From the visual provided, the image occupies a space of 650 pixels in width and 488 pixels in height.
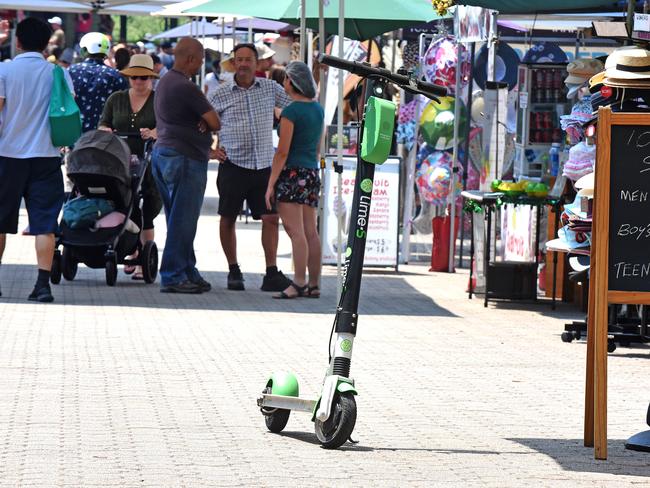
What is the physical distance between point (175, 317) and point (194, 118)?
86.5 inches

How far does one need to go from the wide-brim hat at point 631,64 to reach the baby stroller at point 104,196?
5831mm

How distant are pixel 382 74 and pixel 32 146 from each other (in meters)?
5.63

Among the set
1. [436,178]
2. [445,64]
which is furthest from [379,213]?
[445,64]

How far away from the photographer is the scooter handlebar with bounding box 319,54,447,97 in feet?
22.1

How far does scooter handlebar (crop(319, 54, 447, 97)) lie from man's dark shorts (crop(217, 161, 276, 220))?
21.8 ft

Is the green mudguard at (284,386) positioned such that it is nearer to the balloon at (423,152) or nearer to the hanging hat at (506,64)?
the hanging hat at (506,64)

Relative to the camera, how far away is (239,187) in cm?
1373

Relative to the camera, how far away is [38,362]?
30.0ft

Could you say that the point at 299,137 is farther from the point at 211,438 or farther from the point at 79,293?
the point at 211,438

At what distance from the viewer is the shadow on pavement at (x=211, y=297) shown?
12.5 m

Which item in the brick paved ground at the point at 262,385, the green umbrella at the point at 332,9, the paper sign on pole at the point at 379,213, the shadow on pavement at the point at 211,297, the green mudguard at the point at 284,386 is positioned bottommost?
the brick paved ground at the point at 262,385

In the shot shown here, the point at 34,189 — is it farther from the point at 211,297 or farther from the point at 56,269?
the point at 211,297

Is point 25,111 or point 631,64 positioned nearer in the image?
point 631,64

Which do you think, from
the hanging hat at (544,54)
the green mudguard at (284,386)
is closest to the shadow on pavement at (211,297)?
the hanging hat at (544,54)
